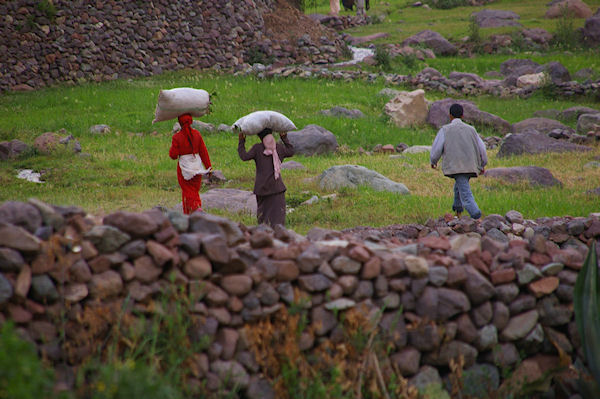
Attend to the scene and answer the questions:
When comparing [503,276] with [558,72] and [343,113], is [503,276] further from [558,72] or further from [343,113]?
[558,72]

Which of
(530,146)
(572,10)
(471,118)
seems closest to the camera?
(530,146)

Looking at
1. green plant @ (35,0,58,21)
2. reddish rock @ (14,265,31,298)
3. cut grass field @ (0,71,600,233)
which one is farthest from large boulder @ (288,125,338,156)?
green plant @ (35,0,58,21)

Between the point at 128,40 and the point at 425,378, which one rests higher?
the point at 128,40

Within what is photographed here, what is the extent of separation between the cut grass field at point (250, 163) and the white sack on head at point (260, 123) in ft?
4.84

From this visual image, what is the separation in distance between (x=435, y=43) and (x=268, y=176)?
24509mm

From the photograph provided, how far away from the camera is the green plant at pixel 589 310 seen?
469 cm

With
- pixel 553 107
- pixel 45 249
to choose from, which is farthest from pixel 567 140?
pixel 45 249

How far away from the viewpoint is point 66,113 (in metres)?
16.9

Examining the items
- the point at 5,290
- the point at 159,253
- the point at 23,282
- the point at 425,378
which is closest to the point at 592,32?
the point at 425,378

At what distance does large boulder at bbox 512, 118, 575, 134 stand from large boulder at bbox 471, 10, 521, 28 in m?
18.3

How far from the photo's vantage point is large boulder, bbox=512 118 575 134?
17125mm

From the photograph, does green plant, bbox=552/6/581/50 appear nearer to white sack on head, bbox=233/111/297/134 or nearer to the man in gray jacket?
the man in gray jacket

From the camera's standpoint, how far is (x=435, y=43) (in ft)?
99.2

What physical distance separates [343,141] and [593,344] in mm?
11041
